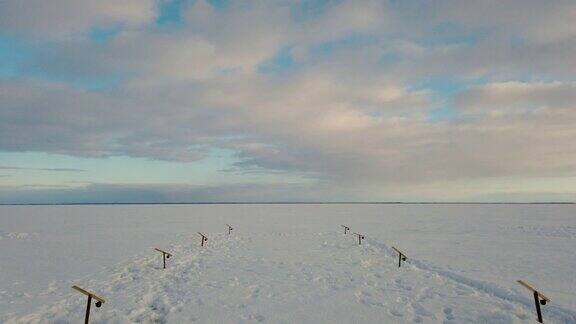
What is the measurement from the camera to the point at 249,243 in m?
23.0

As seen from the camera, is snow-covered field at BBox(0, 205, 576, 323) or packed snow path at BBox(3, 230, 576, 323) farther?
snow-covered field at BBox(0, 205, 576, 323)

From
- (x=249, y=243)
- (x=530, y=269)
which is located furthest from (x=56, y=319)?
(x=530, y=269)

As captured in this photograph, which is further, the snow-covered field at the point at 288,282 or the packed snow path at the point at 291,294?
the snow-covered field at the point at 288,282

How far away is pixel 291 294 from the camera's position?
10.8 meters

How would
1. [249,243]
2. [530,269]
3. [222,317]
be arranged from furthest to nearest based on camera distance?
[249,243] → [530,269] → [222,317]

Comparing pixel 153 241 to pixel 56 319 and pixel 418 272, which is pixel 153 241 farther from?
pixel 418 272

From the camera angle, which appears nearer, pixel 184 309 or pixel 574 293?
pixel 184 309

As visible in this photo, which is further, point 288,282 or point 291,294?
point 288,282

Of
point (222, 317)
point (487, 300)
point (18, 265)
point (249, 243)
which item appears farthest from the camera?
point (249, 243)

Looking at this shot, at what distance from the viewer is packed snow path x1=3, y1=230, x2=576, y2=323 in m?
8.88

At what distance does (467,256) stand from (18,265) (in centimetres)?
2071

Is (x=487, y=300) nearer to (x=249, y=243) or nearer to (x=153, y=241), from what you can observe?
(x=249, y=243)

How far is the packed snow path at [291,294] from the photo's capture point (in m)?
8.88

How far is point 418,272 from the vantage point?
1389cm
